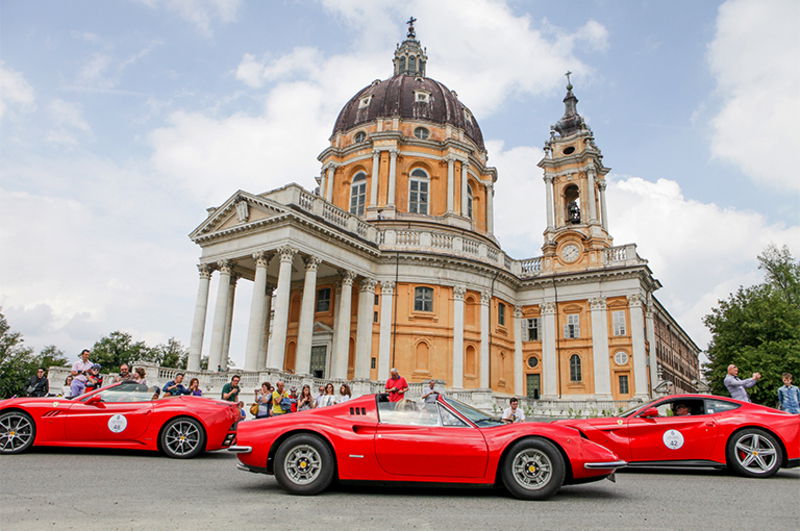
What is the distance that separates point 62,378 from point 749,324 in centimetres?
3420

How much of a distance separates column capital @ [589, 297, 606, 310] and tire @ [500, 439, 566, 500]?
2921cm

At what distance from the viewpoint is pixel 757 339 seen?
31453 millimetres

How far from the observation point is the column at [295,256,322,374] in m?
25.7

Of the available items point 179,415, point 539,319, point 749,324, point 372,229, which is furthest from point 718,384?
point 179,415

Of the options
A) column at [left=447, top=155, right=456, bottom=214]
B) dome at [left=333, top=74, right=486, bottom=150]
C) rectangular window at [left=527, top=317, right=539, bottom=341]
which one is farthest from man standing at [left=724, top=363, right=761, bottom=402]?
dome at [left=333, top=74, right=486, bottom=150]

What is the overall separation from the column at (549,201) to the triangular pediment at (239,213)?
19.6m

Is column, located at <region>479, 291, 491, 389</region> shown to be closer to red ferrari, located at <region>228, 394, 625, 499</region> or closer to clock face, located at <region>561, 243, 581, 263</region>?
clock face, located at <region>561, 243, 581, 263</region>

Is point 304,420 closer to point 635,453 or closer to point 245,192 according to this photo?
point 635,453

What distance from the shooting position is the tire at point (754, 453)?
860 cm

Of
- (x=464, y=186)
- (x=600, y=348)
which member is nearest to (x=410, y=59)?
(x=464, y=186)

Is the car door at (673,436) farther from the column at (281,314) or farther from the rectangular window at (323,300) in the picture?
the rectangular window at (323,300)

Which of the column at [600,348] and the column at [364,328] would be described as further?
the column at [600,348]

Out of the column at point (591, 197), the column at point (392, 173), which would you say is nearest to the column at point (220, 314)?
the column at point (392, 173)

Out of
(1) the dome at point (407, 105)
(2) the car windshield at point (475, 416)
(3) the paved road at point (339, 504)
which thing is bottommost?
(3) the paved road at point (339, 504)
